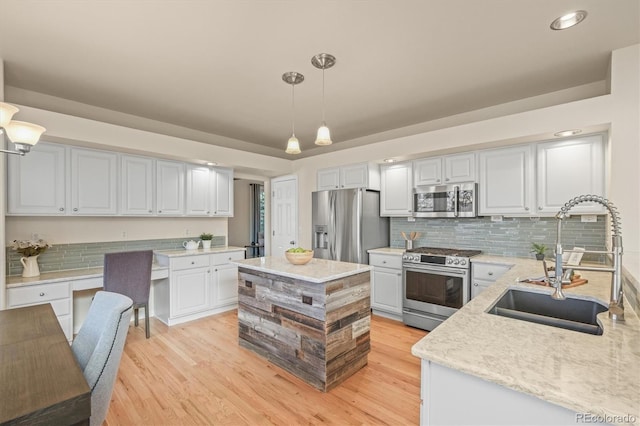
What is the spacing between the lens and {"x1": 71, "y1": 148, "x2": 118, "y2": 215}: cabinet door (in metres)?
3.29

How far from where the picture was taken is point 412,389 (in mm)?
2357

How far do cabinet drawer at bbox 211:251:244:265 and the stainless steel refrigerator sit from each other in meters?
1.21

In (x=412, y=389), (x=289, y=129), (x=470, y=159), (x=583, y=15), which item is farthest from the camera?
(x=289, y=129)

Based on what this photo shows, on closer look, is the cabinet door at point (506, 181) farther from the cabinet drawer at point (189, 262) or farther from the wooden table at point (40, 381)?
the wooden table at point (40, 381)

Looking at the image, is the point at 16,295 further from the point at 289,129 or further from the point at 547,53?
the point at 547,53

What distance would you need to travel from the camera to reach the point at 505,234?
3584 mm

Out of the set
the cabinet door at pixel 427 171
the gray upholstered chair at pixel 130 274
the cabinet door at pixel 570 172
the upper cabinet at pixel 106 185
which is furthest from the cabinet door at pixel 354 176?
the gray upholstered chair at pixel 130 274

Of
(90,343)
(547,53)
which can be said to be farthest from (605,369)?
(547,53)

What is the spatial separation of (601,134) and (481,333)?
2.86 meters

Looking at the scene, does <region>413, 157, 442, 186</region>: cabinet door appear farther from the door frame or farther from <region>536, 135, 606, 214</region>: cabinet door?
the door frame

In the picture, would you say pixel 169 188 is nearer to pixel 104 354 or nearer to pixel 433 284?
pixel 104 354

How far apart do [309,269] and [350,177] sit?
2196mm

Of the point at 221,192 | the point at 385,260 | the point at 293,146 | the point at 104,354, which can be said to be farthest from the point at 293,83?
the point at 104,354

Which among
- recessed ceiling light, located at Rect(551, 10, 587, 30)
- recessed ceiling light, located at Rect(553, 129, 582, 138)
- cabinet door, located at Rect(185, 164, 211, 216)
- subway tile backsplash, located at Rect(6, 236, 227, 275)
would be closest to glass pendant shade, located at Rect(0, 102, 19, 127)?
subway tile backsplash, located at Rect(6, 236, 227, 275)
